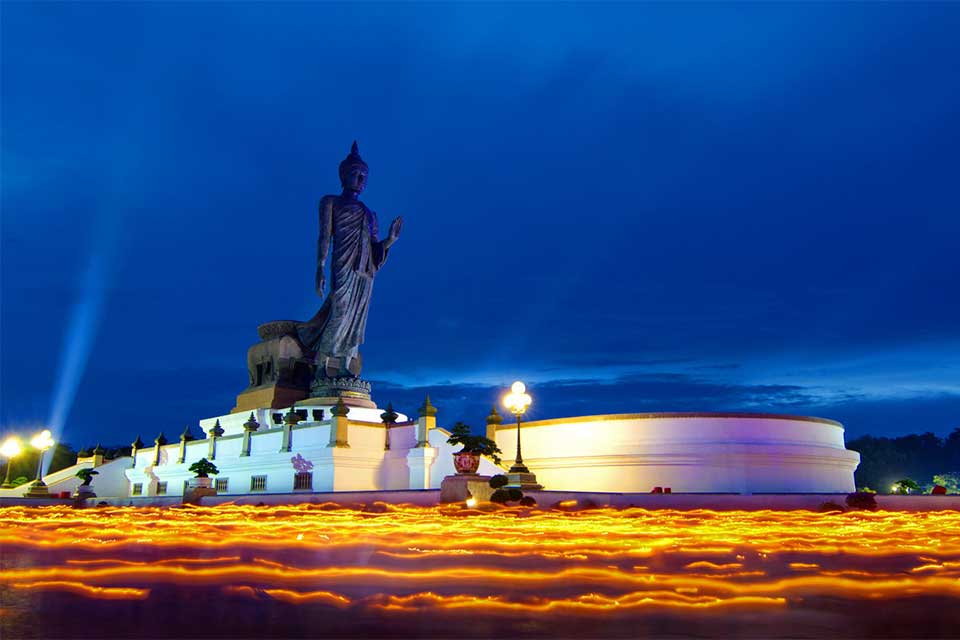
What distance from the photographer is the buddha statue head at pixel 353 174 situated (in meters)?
34.8

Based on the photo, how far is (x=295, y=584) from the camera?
795cm

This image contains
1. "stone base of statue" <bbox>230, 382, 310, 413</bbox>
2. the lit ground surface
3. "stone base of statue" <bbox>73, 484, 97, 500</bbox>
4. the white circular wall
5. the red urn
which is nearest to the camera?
the lit ground surface

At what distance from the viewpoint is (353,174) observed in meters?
34.8

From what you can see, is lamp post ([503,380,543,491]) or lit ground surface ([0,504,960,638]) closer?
lit ground surface ([0,504,960,638])

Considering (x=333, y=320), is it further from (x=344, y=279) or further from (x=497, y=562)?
(x=497, y=562)

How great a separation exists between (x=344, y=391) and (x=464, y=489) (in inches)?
548

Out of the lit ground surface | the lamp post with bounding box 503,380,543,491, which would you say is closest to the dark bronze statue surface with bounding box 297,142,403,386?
the lamp post with bounding box 503,380,543,491

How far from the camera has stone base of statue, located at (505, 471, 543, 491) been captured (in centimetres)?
1914

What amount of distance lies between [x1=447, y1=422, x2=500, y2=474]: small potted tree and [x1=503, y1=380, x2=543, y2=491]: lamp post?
906mm

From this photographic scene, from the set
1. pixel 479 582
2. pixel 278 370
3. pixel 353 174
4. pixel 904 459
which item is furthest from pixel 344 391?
pixel 904 459

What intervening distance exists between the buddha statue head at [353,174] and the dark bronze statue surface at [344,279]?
1.8 inches

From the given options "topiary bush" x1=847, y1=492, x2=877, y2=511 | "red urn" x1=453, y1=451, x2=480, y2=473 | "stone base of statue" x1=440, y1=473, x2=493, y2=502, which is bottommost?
"topiary bush" x1=847, y1=492, x2=877, y2=511

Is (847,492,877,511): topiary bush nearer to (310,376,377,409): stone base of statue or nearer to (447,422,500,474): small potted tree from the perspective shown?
(447,422,500,474): small potted tree

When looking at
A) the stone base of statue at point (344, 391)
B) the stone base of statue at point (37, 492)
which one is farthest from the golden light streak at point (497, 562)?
the stone base of statue at point (37, 492)
